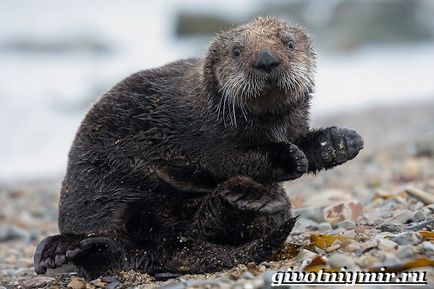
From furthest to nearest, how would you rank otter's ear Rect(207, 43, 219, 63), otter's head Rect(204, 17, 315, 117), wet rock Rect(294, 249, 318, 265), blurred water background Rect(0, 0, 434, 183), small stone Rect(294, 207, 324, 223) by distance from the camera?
blurred water background Rect(0, 0, 434, 183), small stone Rect(294, 207, 324, 223), otter's ear Rect(207, 43, 219, 63), otter's head Rect(204, 17, 315, 117), wet rock Rect(294, 249, 318, 265)

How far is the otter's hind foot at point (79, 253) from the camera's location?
4.98 metres

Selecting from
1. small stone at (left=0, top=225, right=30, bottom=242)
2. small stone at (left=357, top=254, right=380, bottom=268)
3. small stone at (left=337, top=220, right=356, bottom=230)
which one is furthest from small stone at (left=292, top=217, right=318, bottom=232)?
small stone at (left=0, top=225, right=30, bottom=242)

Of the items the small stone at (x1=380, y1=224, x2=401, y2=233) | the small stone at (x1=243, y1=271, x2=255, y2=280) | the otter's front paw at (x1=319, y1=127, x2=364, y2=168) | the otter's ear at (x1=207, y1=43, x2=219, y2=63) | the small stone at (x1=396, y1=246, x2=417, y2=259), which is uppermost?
the otter's ear at (x1=207, y1=43, x2=219, y2=63)

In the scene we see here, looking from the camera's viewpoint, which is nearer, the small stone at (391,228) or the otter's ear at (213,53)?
the small stone at (391,228)

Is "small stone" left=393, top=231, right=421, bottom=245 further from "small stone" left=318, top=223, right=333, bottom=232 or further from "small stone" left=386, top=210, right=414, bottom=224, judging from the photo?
"small stone" left=318, top=223, right=333, bottom=232

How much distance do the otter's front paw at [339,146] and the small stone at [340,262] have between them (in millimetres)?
1133

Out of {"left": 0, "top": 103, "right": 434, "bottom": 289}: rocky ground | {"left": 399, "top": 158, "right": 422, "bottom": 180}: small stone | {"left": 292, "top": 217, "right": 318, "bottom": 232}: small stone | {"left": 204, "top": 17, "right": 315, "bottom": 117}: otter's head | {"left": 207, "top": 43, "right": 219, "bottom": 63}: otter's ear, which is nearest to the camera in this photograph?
{"left": 0, "top": 103, "right": 434, "bottom": 289}: rocky ground

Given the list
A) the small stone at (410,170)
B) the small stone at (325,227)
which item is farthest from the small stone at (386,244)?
the small stone at (410,170)

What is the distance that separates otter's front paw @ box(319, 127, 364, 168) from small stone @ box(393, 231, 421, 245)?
0.84 metres

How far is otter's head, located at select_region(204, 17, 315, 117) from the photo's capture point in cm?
508

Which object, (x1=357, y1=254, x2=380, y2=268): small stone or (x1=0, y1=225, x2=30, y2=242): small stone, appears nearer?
(x1=357, y1=254, x2=380, y2=268): small stone

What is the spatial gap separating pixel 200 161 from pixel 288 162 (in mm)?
617

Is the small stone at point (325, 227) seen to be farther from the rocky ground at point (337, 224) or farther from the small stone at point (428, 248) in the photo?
the small stone at point (428, 248)

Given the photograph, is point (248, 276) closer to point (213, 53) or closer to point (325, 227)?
point (325, 227)
